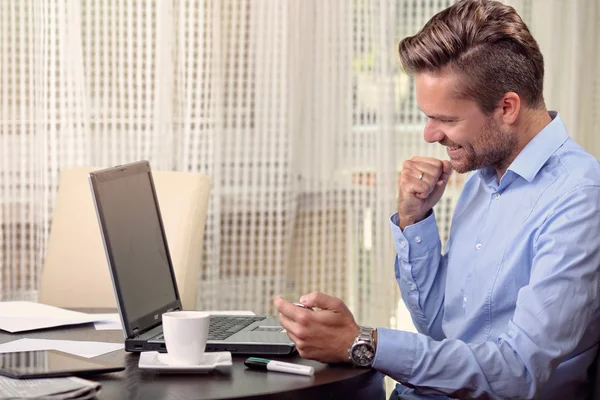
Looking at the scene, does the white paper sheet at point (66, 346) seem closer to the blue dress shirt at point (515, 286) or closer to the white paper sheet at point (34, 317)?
the white paper sheet at point (34, 317)

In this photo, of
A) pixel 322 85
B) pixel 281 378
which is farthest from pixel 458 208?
pixel 322 85

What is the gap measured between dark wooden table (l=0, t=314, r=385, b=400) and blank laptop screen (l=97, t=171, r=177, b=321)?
14cm

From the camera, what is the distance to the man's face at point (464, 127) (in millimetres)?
1608

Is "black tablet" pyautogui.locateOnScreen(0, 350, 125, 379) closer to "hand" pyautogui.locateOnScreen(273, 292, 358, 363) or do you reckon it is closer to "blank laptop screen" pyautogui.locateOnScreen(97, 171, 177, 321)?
"blank laptop screen" pyautogui.locateOnScreen(97, 171, 177, 321)

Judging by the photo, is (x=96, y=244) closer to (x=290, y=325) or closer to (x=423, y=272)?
(x=423, y=272)

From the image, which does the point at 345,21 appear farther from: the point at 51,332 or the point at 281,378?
the point at 281,378

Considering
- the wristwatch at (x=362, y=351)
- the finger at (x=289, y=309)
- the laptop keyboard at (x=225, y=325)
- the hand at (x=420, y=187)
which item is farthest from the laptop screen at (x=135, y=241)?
the hand at (x=420, y=187)

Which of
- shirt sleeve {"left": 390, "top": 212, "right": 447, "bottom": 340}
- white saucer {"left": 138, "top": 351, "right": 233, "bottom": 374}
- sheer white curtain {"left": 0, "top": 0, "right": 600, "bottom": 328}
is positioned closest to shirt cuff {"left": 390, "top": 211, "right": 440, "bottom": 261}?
shirt sleeve {"left": 390, "top": 212, "right": 447, "bottom": 340}

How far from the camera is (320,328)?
139 cm

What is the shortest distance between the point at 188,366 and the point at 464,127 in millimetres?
684

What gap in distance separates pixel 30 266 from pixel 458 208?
180 centimetres

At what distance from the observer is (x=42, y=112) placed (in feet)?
9.98

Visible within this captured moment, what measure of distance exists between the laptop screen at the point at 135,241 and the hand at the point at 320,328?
299mm

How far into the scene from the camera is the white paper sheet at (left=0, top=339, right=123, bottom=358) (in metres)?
1.50
